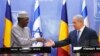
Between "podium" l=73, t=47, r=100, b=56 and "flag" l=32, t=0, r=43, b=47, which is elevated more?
"flag" l=32, t=0, r=43, b=47

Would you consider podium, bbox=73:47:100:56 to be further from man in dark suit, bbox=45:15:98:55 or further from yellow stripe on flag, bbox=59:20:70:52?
yellow stripe on flag, bbox=59:20:70:52

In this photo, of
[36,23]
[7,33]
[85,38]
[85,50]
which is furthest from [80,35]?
[85,50]

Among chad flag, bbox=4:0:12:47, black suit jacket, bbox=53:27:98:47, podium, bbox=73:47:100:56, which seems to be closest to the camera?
podium, bbox=73:47:100:56

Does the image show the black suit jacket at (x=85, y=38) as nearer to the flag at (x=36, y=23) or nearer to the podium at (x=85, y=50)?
the flag at (x=36, y=23)

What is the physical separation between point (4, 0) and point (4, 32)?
2.49 ft

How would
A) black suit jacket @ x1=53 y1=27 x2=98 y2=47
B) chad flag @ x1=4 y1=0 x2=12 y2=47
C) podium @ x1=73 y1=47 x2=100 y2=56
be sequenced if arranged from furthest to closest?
chad flag @ x1=4 y1=0 x2=12 y2=47 < black suit jacket @ x1=53 y1=27 x2=98 y2=47 < podium @ x1=73 y1=47 x2=100 y2=56

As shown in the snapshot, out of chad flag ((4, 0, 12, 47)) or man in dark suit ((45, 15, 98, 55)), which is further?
chad flag ((4, 0, 12, 47))

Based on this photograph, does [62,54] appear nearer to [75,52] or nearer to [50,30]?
[50,30]

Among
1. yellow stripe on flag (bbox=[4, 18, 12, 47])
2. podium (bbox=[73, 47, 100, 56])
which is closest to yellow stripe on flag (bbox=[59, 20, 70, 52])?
yellow stripe on flag (bbox=[4, 18, 12, 47])

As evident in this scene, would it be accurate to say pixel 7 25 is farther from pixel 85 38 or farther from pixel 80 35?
pixel 85 38

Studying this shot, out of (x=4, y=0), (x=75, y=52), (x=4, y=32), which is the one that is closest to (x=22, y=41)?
(x=75, y=52)

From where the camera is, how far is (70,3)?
6.00 meters

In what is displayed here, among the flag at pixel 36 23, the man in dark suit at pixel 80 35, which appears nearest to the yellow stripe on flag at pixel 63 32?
the flag at pixel 36 23

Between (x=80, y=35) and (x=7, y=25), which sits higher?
(x=7, y=25)
